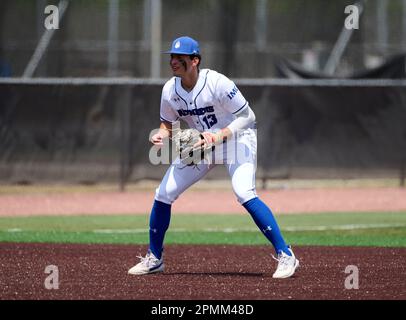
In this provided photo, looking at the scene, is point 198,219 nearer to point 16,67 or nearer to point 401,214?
point 401,214

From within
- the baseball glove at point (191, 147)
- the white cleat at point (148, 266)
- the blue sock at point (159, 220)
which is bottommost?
the white cleat at point (148, 266)

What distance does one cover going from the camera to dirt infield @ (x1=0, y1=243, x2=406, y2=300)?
6738 millimetres

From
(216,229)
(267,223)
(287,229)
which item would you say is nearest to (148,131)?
(216,229)

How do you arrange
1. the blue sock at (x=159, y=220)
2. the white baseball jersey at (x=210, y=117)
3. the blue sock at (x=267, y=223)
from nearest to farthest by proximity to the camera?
the blue sock at (x=267, y=223) → the white baseball jersey at (x=210, y=117) → the blue sock at (x=159, y=220)

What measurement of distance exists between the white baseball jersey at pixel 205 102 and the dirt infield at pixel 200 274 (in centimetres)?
130

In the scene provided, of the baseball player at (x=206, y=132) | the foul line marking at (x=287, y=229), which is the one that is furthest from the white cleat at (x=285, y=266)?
the foul line marking at (x=287, y=229)

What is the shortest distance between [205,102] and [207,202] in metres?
7.65

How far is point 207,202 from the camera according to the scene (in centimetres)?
1520

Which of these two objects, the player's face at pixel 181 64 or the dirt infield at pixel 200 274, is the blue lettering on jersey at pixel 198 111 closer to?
the player's face at pixel 181 64

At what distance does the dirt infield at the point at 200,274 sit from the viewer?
6738 millimetres

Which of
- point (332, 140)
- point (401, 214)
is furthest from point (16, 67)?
point (401, 214)

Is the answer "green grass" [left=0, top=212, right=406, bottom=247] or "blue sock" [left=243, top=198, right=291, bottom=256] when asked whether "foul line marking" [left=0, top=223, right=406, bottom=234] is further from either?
"blue sock" [left=243, top=198, right=291, bottom=256]

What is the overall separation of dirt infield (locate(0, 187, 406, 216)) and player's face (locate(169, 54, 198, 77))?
657cm
